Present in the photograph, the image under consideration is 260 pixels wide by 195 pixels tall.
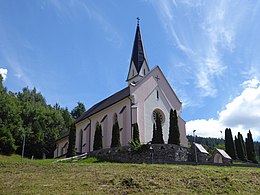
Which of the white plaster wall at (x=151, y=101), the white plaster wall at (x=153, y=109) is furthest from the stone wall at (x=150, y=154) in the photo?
the white plaster wall at (x=153, y=109)

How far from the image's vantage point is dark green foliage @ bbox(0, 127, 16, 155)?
48438mm

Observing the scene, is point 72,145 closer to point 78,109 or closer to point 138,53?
point 138,53

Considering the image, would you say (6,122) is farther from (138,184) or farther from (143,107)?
(138,184)

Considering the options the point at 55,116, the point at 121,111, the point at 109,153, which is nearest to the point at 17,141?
the point at 55,116

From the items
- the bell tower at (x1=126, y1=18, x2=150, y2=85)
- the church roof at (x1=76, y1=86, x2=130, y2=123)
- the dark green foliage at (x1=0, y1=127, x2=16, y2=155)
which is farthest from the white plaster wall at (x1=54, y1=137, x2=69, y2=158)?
the bell tower at (x1=126, y1=18, x2=150, y2=85)

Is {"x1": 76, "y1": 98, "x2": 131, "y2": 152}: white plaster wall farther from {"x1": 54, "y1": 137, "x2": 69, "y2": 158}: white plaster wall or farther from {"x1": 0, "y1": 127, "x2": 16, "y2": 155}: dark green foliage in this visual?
{"x1": 0, "y1": 127, "x2": 16, "y2": 155}: dark green foliage

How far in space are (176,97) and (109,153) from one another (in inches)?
564

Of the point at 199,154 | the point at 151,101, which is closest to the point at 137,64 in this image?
the point at 151,101

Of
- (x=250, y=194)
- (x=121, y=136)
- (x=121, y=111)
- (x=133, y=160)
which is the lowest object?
(x=250, y=194)

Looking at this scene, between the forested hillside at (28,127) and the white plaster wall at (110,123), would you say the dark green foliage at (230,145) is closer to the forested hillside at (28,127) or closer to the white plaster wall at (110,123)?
the white plaster wall at (110,123)

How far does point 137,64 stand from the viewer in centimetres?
4356

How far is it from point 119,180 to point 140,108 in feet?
59.9

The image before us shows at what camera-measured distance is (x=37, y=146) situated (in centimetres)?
5541

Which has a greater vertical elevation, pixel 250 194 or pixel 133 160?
pixel 133 160
